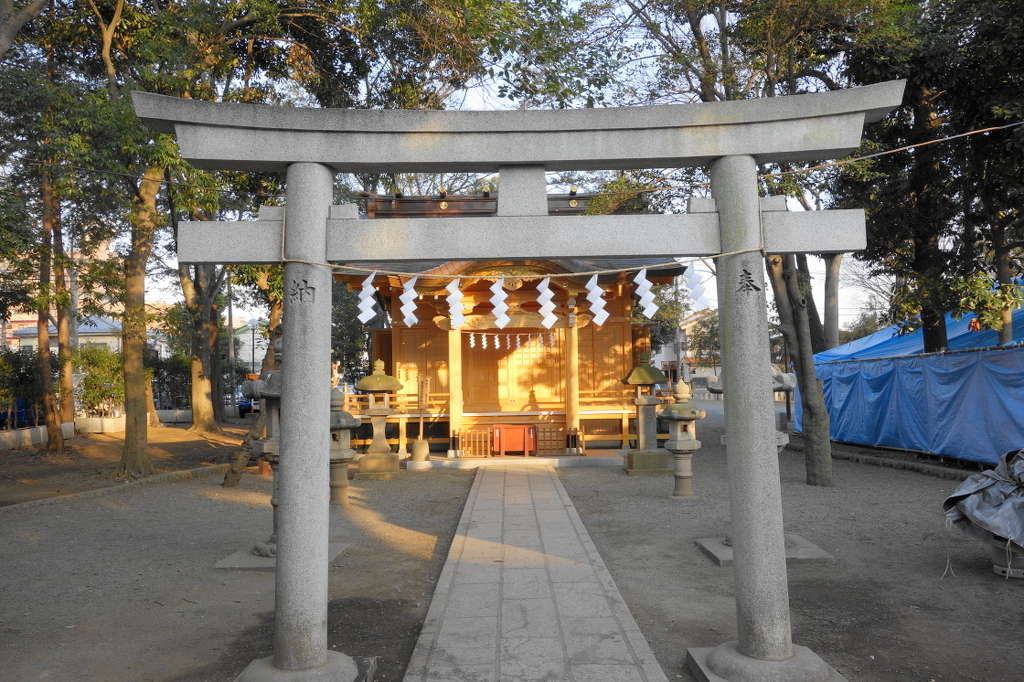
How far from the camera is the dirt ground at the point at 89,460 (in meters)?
13.6

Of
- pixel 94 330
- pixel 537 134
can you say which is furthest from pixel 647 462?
pixel 94 330

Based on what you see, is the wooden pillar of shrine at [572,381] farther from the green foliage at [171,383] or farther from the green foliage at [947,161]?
the green foliage at [171,383]

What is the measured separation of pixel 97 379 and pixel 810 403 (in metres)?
24.0

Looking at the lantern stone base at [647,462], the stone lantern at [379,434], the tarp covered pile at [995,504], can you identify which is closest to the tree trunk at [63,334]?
the stone lantern at [379,434]

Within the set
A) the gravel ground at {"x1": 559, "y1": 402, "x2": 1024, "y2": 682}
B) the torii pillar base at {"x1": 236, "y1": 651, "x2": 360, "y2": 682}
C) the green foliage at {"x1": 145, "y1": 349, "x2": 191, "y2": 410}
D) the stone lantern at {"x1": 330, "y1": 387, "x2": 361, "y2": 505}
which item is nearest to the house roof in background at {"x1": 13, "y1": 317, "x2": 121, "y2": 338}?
the green foliage at {"x1": 145, "y1": 349, "x2": 191, "y2": 410}

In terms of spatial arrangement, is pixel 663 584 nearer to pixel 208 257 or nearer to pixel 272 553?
pixel 272 553

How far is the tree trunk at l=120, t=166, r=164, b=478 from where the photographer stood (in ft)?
43.7

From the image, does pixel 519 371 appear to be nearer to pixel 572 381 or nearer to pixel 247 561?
pixel 572 381

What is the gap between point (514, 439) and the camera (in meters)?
16.3

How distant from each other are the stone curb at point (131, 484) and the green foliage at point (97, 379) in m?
11.7

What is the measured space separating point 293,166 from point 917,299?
12148mm

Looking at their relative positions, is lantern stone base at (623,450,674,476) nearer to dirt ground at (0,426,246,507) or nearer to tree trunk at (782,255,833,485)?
tree trunk at (782,255,833,485)

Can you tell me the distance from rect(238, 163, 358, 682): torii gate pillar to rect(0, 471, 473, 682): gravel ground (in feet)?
1.93

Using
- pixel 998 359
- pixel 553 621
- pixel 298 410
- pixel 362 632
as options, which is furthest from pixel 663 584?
pixel 998 359
